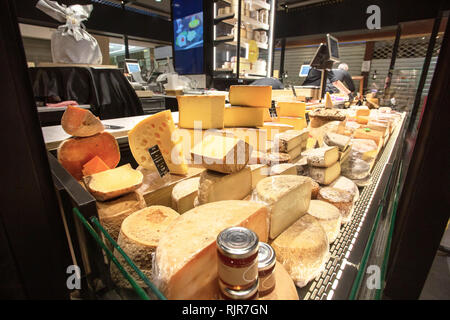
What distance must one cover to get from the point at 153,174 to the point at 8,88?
0.67 m

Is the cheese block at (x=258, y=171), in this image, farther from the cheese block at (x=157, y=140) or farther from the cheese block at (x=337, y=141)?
the cheese block at (x=337, y=141)

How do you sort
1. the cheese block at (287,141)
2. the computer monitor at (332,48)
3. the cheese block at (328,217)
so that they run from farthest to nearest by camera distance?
the computer monitor at (332,48) < the cheese block at (287,141) < the cheese block at (328,217)

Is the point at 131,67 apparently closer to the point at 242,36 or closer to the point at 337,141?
the point at 242,36

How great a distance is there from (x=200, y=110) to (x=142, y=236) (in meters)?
0.87

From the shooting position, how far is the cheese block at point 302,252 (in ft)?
2.09

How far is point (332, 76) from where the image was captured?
4.46m

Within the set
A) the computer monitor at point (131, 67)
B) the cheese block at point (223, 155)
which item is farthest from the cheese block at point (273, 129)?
the computer monitor at point (131, 67)

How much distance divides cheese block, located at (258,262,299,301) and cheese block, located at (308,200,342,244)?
31 cm

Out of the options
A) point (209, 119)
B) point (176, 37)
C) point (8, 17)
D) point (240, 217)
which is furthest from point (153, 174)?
point (176, 37)

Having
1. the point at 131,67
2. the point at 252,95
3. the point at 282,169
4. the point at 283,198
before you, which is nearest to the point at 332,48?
the point at 252,95

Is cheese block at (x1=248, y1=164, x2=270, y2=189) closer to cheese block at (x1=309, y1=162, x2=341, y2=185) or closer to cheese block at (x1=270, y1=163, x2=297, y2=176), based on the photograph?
cheese block at (x1=270, y1=163, x2=297, y2=176)

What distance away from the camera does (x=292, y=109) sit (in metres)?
1.83

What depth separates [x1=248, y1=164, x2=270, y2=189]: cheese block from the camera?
94cm

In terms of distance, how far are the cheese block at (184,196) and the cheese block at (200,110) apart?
497 mm
